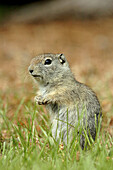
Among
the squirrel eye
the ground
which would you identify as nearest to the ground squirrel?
the squirrel eye

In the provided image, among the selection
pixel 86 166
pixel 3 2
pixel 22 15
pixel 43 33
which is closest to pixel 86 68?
pixel 43 33

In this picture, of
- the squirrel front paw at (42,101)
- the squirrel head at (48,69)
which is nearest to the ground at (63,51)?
the squirrel head at (48,69)

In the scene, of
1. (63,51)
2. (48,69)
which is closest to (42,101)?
(48,69)

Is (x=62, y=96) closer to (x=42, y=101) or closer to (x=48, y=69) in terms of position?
(x=42, y=101)

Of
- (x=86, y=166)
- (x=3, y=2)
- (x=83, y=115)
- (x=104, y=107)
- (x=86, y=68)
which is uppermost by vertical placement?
(x=3, y=2)

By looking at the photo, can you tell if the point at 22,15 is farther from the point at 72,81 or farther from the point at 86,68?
the point at 72,81

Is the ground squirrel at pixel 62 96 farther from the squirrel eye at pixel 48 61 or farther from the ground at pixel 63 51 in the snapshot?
the ground at pixel 63 51

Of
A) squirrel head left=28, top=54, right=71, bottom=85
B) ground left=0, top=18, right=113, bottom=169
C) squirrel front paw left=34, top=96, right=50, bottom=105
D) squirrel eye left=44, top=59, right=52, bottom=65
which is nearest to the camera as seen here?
squirrel front paw left=34, top=96, right=50, bottom=105

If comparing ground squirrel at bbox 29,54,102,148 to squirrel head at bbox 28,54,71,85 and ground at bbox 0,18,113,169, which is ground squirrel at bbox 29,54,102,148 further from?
ground at bbox 0,18,113,169
